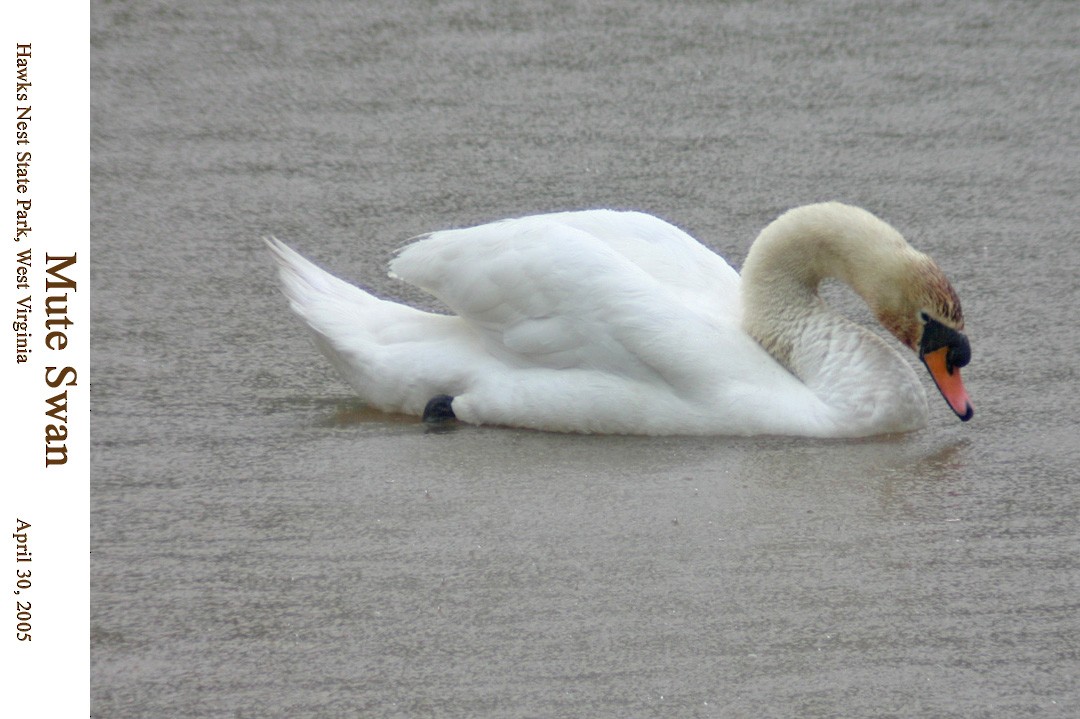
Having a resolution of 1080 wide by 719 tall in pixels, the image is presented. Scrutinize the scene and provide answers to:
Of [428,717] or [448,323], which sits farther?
[448,323]

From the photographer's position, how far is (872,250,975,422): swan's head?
17.1ft

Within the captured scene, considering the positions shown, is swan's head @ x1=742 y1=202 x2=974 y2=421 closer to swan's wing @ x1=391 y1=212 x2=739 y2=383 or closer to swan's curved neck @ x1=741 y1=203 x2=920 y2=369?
swan's curved neck @ x1=741 y1=203 x2=920 y2=369

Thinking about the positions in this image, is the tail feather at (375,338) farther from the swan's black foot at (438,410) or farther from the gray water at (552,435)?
the gray water at (552,435)

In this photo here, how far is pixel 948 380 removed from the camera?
207 inches

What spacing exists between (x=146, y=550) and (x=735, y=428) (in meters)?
1.91

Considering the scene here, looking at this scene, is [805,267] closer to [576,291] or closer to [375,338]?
[576,291]

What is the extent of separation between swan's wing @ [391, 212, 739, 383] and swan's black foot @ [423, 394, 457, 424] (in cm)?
25

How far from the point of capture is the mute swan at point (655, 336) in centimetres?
524

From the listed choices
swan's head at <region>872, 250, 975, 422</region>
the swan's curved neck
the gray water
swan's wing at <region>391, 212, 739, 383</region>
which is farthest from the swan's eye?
swan's wing at <region>391, 212, 739, 383</region>

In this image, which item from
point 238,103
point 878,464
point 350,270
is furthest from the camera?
point 238,103

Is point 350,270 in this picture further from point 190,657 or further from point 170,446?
point 190,657

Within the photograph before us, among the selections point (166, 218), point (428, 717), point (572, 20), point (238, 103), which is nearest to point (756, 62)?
point (572, 20)

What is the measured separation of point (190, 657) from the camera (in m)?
3.72

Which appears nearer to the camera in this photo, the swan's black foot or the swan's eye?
the swan's eye
